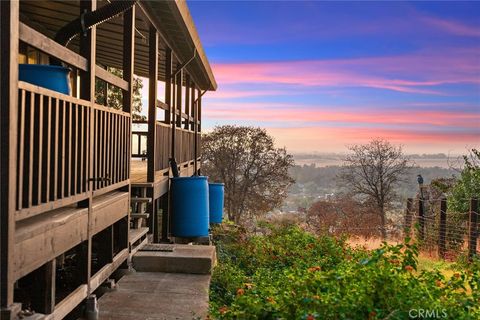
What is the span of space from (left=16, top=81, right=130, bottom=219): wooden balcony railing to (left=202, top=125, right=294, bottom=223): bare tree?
84.8 ft

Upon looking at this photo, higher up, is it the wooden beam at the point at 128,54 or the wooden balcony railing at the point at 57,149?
the wooden beam at the point at 128,54

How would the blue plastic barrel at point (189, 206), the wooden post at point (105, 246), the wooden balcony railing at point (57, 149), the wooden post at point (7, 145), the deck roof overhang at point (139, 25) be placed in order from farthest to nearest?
the blue plastic barrel at point (189, 206) → the deck roof overhang at point (139, 25) → the wooden post at point (105, 246) → the wooden balcony railing at point (57, 149) → the wooden post at point (7, 145)

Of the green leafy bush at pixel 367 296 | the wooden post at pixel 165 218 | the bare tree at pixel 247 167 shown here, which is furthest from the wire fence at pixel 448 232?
the bare tree at pixel 247 167

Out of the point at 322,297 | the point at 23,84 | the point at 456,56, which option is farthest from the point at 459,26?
the point at 23,84

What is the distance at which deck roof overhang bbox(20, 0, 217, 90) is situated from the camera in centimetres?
735

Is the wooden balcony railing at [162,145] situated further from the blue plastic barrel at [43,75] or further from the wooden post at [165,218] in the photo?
the blue plastic barrel at [43,75]

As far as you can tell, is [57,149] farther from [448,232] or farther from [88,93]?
[448,232]

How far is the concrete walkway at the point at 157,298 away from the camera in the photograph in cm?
493

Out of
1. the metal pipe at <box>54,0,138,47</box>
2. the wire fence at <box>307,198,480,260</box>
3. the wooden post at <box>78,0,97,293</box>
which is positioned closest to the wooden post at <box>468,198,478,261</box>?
the wire fence at <box>307,198,480,260</box>

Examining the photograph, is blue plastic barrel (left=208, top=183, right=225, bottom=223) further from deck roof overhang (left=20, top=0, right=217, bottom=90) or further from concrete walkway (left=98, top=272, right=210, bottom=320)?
concrete walkway (left=98, top=272, right=210, bottom=320)

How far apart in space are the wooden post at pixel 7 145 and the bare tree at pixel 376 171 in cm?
2914

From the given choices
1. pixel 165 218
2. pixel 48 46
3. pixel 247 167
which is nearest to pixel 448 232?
pixel 165 218

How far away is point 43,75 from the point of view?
152 inches

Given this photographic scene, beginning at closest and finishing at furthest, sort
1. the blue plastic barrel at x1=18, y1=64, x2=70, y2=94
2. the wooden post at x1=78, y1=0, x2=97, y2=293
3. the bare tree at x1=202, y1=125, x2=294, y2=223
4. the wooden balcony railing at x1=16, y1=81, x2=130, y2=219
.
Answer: the wooden balcony railing at x1=16, y1=81, x2=130, y2=219 → the blue plastic barrel at x1=18, y1=64, x2=70, y2=94 → the wooden post at x1=78, y1=0, x2=97, y2=293 → the bare tree at x1=202, y1=125, x2=294, y2=223
